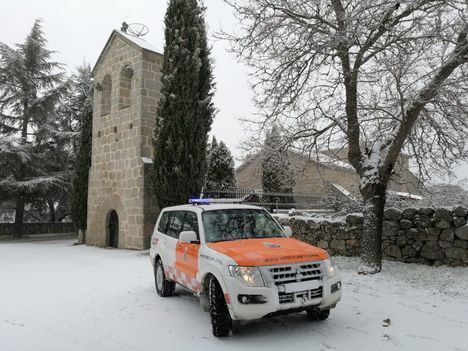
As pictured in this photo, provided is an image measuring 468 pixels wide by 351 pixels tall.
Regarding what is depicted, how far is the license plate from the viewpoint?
5059 mm

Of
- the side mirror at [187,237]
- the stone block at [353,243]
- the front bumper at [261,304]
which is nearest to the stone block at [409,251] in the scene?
the stone block at [353,243]

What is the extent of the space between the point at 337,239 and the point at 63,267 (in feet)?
25.2

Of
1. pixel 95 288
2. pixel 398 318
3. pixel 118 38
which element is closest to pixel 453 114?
pixel 398 318

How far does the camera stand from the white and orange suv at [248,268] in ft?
16.4

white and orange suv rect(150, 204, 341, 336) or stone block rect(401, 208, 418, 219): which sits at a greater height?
stone block rect(401, 208, 418, 219)

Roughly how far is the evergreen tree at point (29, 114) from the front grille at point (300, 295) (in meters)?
21.0

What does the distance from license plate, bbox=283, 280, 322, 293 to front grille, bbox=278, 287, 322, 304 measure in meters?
0.04

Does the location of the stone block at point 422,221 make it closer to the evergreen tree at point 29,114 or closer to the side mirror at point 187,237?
the side mirror at point 187,237

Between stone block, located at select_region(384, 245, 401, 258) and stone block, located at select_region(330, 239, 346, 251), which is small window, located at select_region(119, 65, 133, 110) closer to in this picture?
stone block, located at select_region(330, 239, 346, 251)

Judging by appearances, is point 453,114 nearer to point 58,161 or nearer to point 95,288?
point 95,288

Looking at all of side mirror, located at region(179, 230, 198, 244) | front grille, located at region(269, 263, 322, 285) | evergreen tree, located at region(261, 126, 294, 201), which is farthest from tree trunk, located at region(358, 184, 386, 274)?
side mirror, located at region(179, 230, 198, 244)

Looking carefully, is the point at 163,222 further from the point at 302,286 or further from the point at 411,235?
the point at 411,235

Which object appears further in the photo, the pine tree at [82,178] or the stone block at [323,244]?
the pine tree at [82,178]

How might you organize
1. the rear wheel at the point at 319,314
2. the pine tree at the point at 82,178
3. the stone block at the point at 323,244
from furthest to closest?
the pine tree at the point at 82,178, the stone block at the point at 323,244, the rear wheel at the point at 319,314
